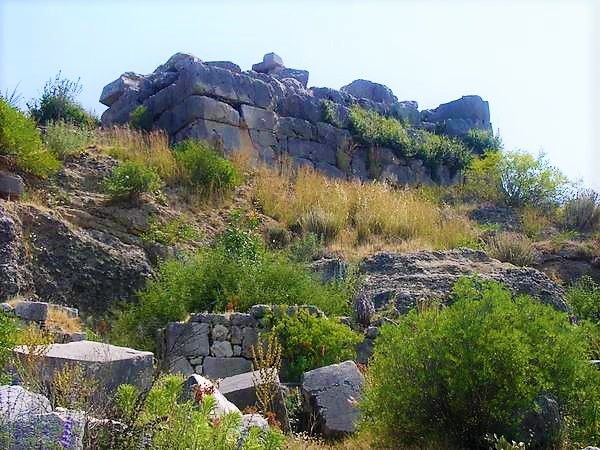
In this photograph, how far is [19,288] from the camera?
9625mm

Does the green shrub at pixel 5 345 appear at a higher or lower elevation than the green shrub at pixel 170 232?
lower

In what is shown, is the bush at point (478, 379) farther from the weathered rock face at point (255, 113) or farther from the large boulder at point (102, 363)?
the weathered rock face at point (255, 113)

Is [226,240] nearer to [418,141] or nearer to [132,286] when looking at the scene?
[132,286]

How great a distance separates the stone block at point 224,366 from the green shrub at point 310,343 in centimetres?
63

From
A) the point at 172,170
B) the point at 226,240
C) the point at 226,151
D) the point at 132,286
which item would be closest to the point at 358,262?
the point at 226,240

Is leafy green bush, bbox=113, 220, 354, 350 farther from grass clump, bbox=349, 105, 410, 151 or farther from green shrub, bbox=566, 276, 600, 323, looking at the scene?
grass clump, bbox=349, 105, 410, 151

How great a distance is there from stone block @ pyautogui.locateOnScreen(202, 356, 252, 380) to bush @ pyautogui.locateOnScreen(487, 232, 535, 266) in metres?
6.50

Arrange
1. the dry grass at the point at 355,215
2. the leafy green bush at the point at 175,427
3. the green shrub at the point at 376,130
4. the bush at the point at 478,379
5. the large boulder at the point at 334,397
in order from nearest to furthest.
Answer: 1. the leafy green bush at the point at 175,427
2. the bush at the point at 478,379
3. the large boulder at the point at 334,397
4. the dry grass at the point at 355,215
5. the green shrub at the point at 376,130

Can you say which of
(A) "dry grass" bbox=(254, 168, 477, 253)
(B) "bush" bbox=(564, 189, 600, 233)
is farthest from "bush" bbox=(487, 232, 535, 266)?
(B) "bush" bbox=(564, 189, 600, 233)

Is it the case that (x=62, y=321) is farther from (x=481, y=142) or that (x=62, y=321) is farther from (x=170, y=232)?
(x=481, y=142)

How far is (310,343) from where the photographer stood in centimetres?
802

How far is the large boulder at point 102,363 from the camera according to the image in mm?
5441

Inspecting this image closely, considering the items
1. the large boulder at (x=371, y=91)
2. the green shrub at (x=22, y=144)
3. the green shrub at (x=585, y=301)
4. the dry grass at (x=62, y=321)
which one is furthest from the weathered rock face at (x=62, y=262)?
the large boulder at (x=371, y=91)

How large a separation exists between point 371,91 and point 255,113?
8.30 metres
